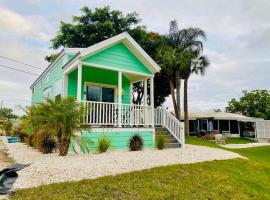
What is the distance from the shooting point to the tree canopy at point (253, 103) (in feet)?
155

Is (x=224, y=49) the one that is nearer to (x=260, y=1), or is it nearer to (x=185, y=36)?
(x=185, y=36)

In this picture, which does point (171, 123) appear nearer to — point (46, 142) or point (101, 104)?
point (101, 104)

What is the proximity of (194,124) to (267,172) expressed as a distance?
24042mm

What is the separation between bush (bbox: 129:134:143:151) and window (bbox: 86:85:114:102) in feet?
11.7

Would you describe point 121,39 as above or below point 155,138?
above

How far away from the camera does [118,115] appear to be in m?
10.3

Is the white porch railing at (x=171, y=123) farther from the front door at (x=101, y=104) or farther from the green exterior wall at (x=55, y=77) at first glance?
the green exterior wall at (x=55, y=77)

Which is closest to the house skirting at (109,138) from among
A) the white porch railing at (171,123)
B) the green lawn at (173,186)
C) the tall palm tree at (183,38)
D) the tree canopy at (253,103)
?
the white porch railing at (171,123)

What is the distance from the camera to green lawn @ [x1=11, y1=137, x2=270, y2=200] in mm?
4426

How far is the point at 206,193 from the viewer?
5.34 metres

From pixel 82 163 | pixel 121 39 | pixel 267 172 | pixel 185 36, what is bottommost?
pixel 267 172

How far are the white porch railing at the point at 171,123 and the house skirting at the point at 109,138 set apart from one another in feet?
4.86

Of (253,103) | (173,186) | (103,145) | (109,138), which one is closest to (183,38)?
(109,138)

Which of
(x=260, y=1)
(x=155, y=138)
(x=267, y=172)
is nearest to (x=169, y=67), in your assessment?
(x=260, y=1)
